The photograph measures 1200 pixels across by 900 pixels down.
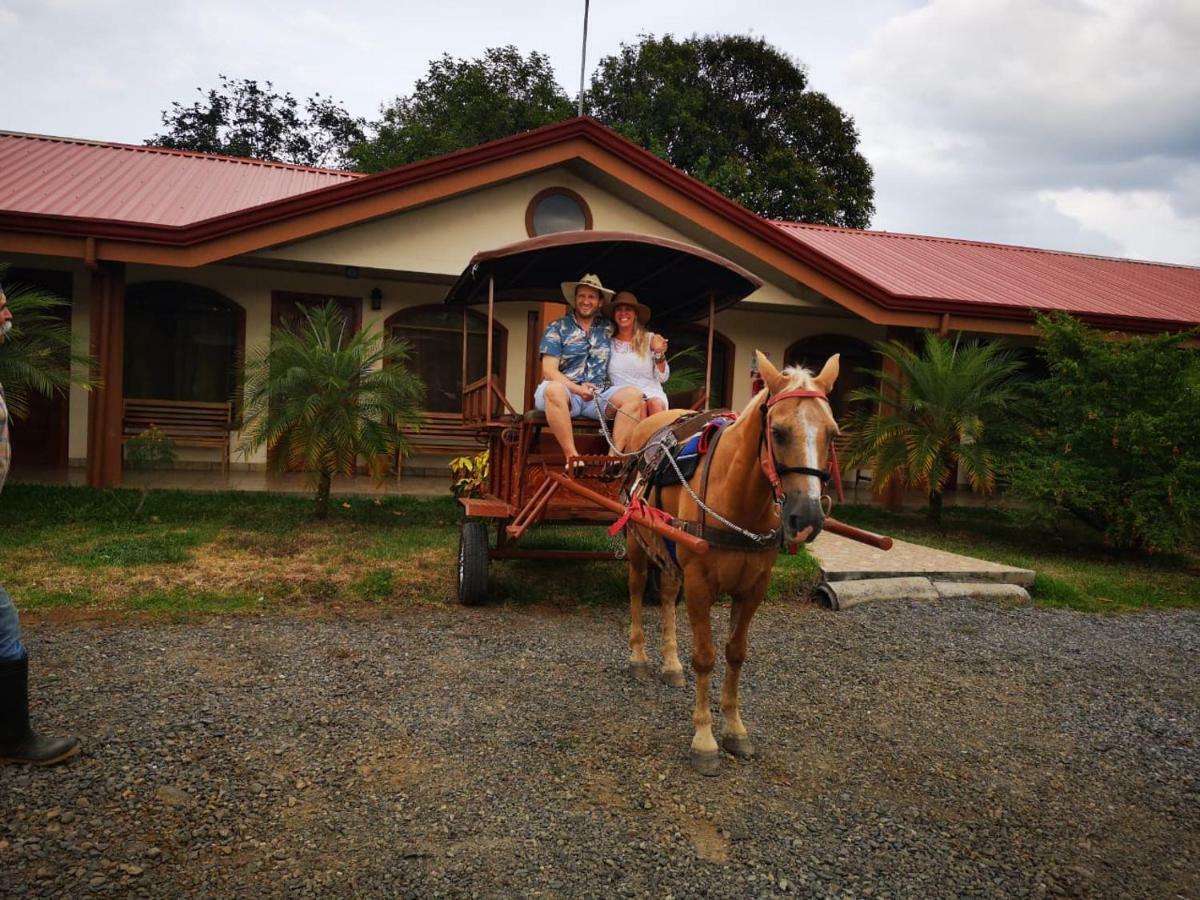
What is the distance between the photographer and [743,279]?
5914mm

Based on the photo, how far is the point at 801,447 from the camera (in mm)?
2910

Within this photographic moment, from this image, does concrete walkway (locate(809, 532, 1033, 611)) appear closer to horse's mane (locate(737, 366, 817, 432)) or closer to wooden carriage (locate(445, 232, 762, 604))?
wooden carriage (locate(445, 232, 762, 604))

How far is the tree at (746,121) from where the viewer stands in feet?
83.8

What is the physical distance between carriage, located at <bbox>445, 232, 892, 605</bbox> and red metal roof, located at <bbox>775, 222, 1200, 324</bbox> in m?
4.73

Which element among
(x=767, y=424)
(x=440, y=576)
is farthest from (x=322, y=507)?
(x=767, y=424)

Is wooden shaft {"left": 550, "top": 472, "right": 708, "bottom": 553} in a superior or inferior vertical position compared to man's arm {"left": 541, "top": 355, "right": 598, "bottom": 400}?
inferior

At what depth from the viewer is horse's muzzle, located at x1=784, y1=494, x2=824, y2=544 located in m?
2.79

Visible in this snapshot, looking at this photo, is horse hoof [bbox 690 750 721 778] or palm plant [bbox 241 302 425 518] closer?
horse hoof [bbox 690 750 721 778]

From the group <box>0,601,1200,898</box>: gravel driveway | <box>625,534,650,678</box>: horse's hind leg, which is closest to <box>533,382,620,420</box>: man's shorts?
<box>625,534,650,678</box>: horse's hind leg

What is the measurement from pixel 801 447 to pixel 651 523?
1.09 metres

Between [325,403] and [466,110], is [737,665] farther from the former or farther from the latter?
[466,110]

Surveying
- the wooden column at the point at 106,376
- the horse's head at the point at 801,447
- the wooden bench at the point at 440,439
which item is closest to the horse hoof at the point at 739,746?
the horse's head at the point at 801,447

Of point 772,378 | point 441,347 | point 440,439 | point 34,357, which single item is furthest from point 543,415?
point 441,347

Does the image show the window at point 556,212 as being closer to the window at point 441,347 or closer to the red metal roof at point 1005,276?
the window at point 441,347
